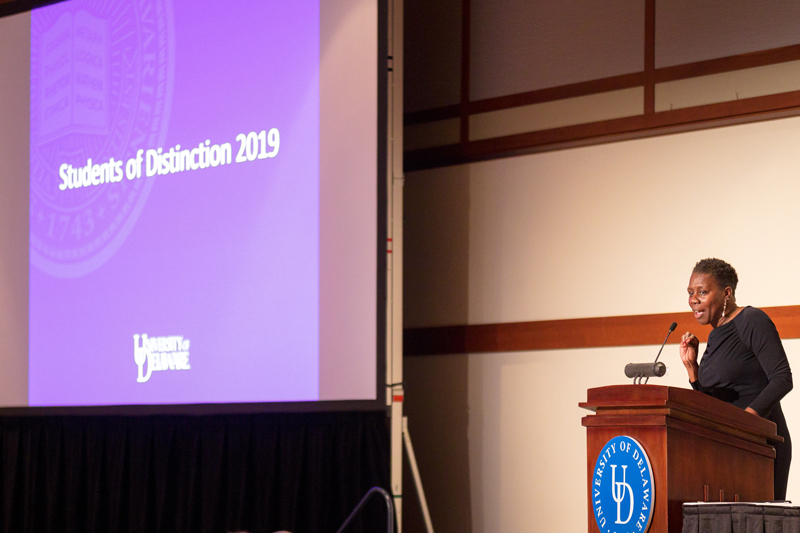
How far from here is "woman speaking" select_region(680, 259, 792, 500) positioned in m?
2.78

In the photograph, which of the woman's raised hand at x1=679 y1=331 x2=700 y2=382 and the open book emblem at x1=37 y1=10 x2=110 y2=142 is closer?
the woman's raised hand at x1=679 y1=331 x2=700 y2=382

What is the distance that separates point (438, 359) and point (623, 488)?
8.82 feet

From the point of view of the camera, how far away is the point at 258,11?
14.2 ft

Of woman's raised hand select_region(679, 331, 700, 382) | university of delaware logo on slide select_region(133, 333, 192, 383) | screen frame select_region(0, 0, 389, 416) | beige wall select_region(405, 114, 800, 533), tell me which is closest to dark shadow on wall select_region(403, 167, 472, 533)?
A: beige wall select_region(405, 114, 800, 533)

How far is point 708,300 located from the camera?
114 inches

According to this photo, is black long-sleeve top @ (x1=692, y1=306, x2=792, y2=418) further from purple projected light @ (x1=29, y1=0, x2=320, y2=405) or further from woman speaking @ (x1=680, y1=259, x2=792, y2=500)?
purple projected light @ (x1=29, y1=0, x2=320, y2=405)

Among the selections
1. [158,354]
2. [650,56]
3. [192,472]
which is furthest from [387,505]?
[650,56]

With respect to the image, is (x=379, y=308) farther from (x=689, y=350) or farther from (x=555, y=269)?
(x=689, y=350)

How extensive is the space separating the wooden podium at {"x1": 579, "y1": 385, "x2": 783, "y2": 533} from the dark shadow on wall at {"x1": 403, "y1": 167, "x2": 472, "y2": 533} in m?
2.29

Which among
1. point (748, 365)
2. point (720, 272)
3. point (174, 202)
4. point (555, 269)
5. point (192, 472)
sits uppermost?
point (174, 202)

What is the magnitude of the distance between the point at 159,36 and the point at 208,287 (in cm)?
132

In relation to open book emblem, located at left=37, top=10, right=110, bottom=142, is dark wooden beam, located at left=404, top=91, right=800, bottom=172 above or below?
below

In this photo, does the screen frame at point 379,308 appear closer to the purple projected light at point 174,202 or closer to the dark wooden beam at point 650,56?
the purple projected light at point 174,202

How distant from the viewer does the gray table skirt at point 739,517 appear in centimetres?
210
